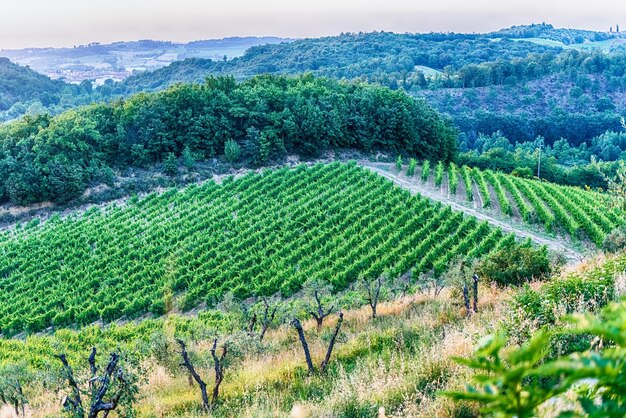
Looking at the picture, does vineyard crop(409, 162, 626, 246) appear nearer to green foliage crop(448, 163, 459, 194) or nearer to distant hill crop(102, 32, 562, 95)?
green foliage crop(448, 163, 459, 194)

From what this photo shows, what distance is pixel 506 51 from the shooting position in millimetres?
151375

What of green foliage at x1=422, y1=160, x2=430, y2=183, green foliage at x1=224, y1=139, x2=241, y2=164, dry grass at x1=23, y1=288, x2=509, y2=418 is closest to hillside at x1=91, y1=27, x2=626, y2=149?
green foliage at x1=422, y1=160, x2=430, y2=183

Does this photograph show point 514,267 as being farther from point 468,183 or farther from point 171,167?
point 171,167

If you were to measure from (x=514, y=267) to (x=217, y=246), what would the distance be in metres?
17.3

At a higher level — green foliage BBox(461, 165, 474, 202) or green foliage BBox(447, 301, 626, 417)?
green foliage BBox(447, 301, 626, 417)

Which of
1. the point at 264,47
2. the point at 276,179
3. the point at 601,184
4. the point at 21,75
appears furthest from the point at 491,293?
the point at 264,47

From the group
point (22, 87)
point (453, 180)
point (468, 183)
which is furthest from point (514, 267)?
point (22, 87)

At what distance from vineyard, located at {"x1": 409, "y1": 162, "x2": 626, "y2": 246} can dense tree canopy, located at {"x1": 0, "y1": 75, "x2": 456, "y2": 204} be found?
24.3 ft

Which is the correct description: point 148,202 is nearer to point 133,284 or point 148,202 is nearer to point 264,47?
point 133,284

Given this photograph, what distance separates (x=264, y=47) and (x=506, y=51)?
72.2 meters

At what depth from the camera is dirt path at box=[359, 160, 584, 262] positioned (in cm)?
2572

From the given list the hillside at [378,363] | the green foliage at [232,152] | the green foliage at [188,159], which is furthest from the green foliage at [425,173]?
the hillside at [378,363]

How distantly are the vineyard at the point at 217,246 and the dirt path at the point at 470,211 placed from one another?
6.09ft

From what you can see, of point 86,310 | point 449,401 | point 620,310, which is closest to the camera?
point 620,310
